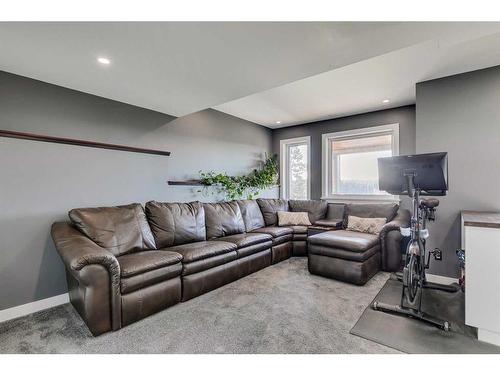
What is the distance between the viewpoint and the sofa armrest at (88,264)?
6.05 feet

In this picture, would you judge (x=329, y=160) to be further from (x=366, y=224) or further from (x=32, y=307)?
(x=32, y=307)

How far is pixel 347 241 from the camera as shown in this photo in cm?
310

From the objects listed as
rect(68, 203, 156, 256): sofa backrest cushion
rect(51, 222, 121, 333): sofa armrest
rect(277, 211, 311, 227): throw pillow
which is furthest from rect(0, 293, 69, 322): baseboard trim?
rect(277, 211, 311, 227): throw pillow

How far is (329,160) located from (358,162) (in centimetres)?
55

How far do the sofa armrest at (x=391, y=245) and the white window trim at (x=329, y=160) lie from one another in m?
0.99

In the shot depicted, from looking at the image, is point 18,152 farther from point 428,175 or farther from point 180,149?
point 428,175

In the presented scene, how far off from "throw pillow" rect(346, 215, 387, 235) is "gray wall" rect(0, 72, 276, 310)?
111 inches

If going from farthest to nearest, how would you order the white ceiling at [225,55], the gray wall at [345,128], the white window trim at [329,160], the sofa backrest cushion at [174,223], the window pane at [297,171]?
the window pane at [297,171] < the white window trim at [329,160] < the gray wall at [345,128] < the sofa backrest cushion at [174,223] < the white ceiling at [225,55]

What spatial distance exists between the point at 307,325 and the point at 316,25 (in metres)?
2.25

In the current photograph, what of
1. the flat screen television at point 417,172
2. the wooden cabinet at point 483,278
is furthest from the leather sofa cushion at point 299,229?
the wooden cabinet at point 483,278

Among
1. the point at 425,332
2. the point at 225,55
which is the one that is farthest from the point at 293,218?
the point at 225,55

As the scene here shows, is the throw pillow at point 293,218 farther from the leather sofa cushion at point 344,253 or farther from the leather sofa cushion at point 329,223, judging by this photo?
the leather sofa cushion at point 344,253
